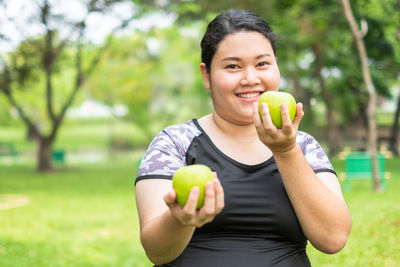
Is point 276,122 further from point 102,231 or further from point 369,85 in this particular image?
point 369,85

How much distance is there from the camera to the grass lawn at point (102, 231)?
6.41m

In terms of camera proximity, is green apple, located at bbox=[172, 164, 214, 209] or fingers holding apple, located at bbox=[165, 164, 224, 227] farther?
green apple, located at bbox=[172, 164, 214, 209]

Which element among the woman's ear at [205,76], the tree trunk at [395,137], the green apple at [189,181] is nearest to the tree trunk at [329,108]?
the tree trunk at [395,137]

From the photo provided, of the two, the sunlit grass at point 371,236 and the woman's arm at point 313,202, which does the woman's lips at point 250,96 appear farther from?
the sunlit grass at point 371,236

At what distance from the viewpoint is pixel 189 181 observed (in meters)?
1.84

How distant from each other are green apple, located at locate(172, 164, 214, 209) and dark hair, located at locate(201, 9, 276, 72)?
2.58ft

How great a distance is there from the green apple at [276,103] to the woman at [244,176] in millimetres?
74

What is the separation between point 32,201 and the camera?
40.7 ft

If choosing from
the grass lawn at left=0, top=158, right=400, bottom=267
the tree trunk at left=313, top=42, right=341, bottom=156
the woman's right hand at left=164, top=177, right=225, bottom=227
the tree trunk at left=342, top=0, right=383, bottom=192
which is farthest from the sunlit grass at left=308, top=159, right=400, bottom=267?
the tree trunk at left=313, top=42, right=341, bottom=156

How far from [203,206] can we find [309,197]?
663 mm

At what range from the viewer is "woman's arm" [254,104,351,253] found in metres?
2.12

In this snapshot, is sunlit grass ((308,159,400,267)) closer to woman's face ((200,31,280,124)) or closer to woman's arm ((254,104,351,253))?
woman's arm ((254,104,351,253))

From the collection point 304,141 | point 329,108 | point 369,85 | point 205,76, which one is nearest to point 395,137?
point 329,108

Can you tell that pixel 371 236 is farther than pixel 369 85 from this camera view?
No
